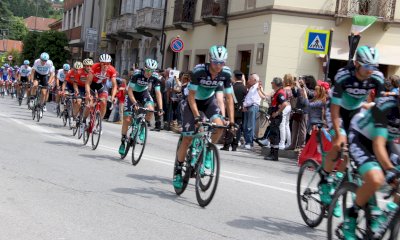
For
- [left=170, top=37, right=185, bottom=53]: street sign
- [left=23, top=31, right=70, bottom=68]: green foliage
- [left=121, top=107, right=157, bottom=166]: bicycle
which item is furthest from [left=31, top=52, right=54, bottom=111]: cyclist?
[left=23, top=31, right=70, bottom=68]: green foliage

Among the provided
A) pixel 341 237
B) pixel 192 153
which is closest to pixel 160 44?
pixel 192 153

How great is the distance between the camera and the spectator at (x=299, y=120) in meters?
16.8

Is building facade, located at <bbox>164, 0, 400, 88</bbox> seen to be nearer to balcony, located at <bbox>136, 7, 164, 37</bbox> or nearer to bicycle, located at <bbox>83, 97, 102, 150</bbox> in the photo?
balcony, located at <bbox>136, 7, 164, 37</bbox>

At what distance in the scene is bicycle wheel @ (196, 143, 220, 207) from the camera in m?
8.37

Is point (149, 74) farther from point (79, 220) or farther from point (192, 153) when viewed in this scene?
point (79, 220)

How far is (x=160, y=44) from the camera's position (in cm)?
3888

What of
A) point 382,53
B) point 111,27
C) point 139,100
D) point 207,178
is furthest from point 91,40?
point 207,178

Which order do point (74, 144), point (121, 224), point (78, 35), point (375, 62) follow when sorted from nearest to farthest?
point (375, 62)
point (121, 224)
point (74, 144)
point (78, 35)

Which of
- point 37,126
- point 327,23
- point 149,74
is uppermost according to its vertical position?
point 327,23

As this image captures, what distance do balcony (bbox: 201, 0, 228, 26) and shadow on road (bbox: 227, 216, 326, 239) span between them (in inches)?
898

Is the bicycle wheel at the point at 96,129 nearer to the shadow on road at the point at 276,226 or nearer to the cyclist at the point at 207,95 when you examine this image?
the cyclist at the point at 207,95

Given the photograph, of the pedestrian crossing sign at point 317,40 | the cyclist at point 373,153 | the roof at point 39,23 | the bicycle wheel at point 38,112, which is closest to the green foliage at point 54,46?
the bicycle wheel at point 38,112

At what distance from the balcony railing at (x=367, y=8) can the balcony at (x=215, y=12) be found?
642 centimetres

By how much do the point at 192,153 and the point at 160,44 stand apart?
3040cm
